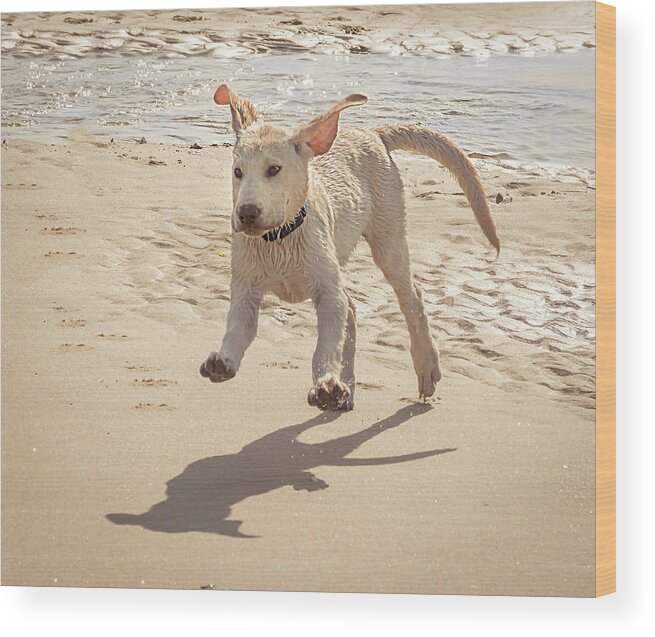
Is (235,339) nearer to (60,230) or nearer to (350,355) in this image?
(350,355)

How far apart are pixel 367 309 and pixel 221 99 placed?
102cm

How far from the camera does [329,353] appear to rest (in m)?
4.13

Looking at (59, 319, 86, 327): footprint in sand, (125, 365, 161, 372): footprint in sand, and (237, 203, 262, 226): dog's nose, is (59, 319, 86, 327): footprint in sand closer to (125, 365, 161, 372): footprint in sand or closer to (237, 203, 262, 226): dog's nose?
(125, 365, 161, 372): footprint in sand

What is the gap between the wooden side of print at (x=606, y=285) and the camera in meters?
4.38

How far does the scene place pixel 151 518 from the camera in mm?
4504

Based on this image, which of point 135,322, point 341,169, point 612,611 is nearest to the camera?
point 612,611

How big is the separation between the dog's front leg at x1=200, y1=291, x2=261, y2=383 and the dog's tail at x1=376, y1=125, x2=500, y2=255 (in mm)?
978

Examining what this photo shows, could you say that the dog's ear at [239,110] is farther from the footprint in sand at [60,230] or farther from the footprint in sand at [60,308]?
the footprint in sand at [60,308]

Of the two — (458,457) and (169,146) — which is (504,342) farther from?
(169,146)

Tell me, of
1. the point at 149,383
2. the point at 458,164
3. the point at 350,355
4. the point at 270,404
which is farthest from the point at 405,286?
the point at 149,383

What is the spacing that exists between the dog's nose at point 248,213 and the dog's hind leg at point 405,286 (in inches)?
33.2

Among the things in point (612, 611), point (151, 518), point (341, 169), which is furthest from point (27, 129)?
point (612, 611)

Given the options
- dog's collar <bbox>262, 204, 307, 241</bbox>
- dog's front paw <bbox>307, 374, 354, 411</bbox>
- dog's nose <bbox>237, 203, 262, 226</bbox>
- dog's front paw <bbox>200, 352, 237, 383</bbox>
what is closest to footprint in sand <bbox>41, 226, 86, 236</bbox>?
dog's collar <bbox>262, 204, 307, 241</bbox>

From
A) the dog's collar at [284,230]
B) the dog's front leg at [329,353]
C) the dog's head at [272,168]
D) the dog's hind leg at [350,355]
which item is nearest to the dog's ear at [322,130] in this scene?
the dog's head at [272,168]
